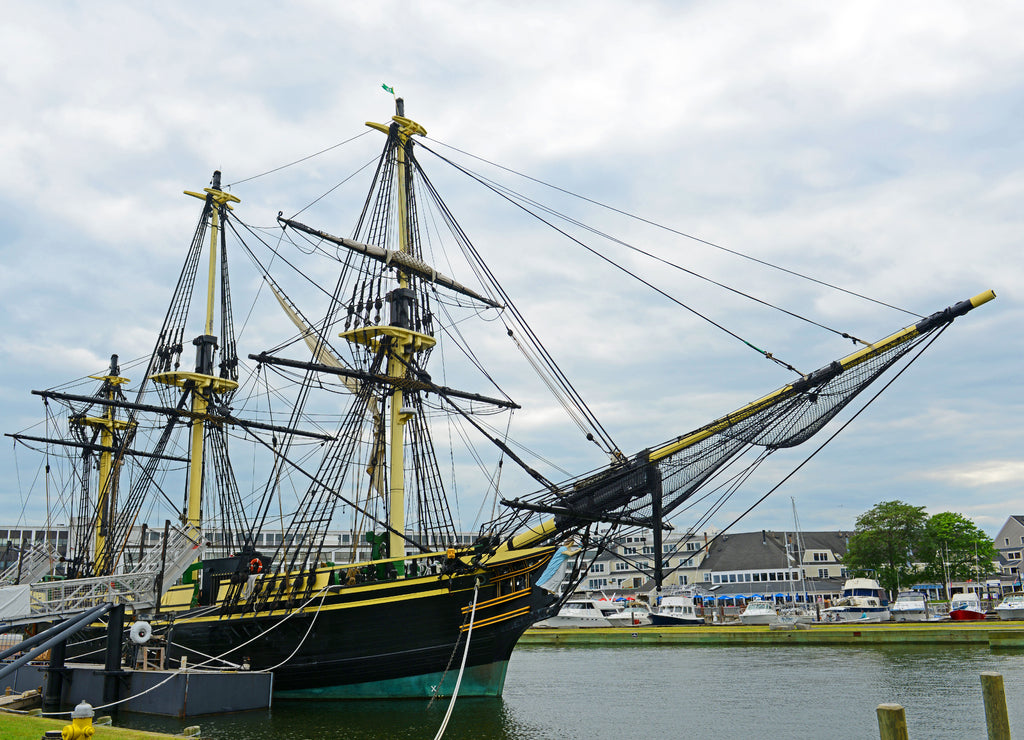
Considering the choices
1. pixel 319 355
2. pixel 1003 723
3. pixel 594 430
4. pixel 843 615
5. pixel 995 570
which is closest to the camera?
pixel 1003 723

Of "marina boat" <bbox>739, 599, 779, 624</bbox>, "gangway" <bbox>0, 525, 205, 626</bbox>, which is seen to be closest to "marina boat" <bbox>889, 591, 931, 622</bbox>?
"marina boat" <bbox>739, 599, 779, 624</bbox>

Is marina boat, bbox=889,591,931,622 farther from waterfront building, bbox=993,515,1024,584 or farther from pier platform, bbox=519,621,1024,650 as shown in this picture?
waterfront building, bbox=993,515,1024,584

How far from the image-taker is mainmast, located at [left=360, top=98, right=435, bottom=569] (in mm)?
28906

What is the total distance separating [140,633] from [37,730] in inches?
382

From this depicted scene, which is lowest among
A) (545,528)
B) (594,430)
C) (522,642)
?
(522,642)

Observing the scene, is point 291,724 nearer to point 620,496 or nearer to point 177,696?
point 177,696

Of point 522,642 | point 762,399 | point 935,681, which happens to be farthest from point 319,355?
point 522,642

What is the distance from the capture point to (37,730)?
14.5 meters

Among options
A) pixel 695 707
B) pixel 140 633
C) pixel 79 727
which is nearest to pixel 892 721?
pixel 79 727

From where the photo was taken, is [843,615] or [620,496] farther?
[843,615]

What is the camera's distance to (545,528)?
82.7 feet

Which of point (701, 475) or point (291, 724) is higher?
point (701, 475)

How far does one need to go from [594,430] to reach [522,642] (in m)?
41.8

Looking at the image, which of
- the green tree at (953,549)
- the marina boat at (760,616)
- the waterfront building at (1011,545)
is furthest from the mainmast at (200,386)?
the waterfront building at (1011,545)
